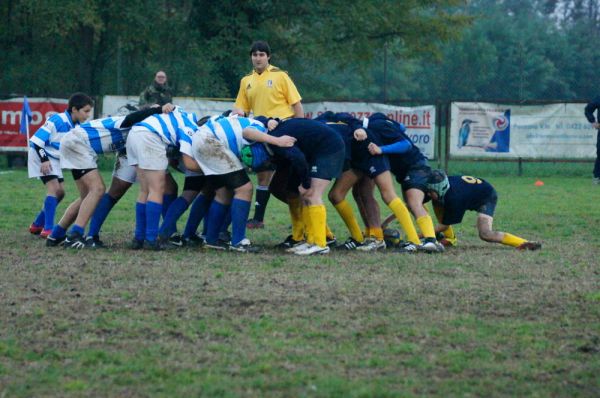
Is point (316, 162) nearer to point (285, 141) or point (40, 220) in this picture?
point (285, 141)

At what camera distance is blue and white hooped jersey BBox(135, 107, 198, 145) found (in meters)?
9.83

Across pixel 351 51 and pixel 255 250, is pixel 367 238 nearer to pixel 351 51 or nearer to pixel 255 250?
pixel 255 250

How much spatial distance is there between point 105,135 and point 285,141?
184cm

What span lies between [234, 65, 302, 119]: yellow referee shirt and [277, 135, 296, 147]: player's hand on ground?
2390 millimetres

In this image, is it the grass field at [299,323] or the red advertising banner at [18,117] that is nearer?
the grass field at [299,323]

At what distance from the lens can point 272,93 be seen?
38.8ft

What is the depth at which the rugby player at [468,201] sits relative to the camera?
32.5 feet

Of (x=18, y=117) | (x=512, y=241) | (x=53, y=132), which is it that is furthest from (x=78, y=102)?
(x=18, y=117)

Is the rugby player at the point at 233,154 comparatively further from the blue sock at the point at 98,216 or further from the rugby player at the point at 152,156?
the blue sock at the point at 98,216

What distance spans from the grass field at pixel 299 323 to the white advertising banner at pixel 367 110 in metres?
12.0

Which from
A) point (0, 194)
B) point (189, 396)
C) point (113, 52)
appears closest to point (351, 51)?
point (113, 52)

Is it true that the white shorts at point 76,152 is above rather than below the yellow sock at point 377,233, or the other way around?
above

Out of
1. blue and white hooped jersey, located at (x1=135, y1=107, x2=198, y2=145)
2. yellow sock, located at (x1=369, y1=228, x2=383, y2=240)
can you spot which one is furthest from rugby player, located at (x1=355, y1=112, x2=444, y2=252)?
blue and white hooped jersey, located at (x1=135, y1=107, x2=198, y2=145)

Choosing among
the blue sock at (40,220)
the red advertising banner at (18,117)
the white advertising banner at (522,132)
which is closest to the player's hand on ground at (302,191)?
the blue sock at (40,220)
